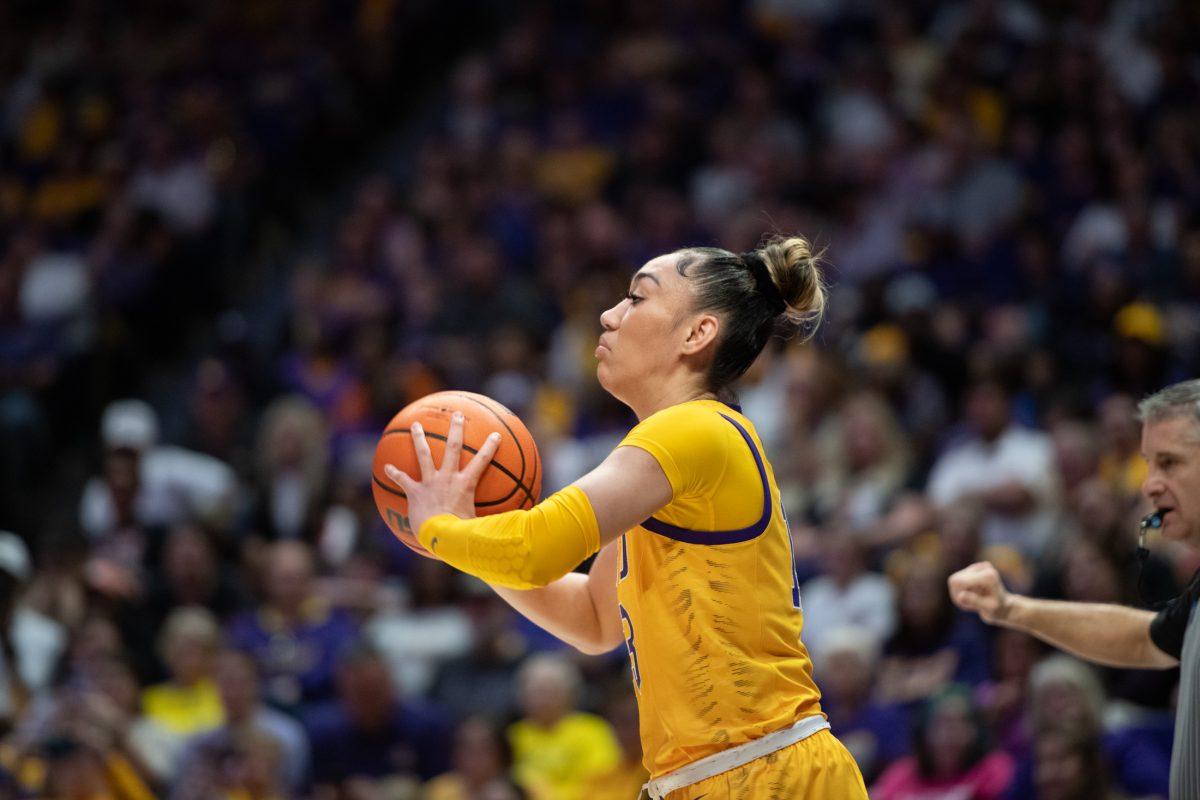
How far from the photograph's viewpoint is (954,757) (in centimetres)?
607

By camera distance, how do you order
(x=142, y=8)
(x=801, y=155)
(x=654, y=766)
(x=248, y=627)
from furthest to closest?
(x=142, y=8), (x=801, y=155), (x=248, y=627), (x=654, y=766)

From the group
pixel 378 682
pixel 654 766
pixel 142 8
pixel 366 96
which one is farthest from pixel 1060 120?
pixel 142 8

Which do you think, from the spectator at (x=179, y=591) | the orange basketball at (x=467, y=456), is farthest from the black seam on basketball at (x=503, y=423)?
the spectator at (x=179, y=591)

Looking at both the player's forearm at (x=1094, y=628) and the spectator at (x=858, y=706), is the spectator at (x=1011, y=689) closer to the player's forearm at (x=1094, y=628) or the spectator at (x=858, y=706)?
the spectator at (x=858, y=706)

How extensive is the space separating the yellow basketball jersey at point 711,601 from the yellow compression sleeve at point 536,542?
22 centimetres

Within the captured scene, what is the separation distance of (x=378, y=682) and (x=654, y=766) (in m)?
4.27

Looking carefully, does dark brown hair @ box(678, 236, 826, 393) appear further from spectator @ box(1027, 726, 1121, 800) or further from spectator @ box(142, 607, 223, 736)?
spectator @ box(142, 607, 223, 736)

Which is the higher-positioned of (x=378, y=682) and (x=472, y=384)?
(x=472, y=384)

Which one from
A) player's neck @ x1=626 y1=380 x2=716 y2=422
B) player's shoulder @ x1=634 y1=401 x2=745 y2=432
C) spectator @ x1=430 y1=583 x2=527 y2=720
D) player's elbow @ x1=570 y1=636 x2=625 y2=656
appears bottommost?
spectator @ x1=430 y1=583 x2=527 y2=720

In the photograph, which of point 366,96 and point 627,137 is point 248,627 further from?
point 366,96

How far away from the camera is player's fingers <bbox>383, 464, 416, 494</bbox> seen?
3463 mm

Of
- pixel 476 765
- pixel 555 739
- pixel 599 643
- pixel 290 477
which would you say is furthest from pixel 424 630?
pixel 599 643

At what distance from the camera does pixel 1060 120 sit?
9.84 meters

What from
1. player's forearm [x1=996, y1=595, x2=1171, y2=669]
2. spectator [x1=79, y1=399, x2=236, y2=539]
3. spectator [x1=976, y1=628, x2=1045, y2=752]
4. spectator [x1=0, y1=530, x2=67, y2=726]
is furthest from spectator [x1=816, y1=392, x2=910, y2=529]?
spectator [x1=0, y1=530, x2=67, y2=726]
